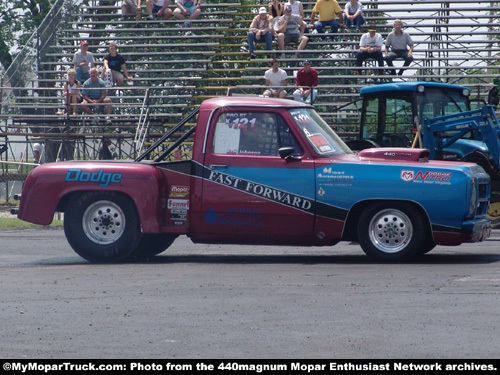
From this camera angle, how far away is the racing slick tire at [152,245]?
41.9ft

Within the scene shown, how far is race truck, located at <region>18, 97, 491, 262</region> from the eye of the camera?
1159 cm

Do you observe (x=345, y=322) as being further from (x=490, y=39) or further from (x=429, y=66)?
(x=490, y=39)

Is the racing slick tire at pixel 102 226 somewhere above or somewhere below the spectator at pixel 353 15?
below

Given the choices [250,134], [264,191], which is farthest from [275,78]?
[264,191]

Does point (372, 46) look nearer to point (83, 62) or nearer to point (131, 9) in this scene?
point (83, 62)

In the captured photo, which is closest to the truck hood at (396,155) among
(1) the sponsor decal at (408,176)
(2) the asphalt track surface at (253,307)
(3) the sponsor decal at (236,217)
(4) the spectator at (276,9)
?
(1) the sponsor decal at (408,176)

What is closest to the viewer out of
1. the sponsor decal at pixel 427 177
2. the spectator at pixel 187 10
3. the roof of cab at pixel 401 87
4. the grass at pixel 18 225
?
the sponsor decal at pixel 427 177

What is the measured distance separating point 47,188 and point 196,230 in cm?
198

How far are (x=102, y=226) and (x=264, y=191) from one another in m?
2.13

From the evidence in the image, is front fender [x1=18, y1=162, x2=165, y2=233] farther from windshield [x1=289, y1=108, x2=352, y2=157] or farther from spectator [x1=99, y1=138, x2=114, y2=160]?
spectator [x1=99, y1=138, x2=114, y2=160]

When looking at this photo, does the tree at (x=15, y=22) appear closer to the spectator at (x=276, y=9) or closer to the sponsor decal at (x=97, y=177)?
the spectator at (x=276, y=9)

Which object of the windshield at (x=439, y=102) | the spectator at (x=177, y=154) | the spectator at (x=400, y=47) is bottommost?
the spectator at (x=177, y=154)

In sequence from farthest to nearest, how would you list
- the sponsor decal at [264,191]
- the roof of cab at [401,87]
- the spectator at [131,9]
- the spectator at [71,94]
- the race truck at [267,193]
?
the spectator at [131,9]
the spectator at [71,94]
the roof of cab at [401,87]
the sponsor decal at [264,191]
the race truck at [267,193]

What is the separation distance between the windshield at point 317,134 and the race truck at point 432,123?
3.68m
